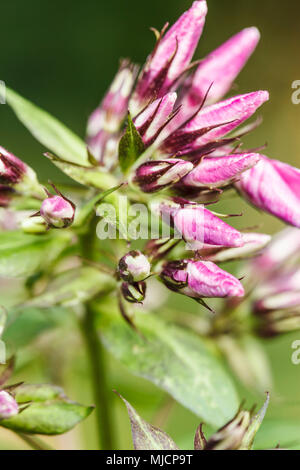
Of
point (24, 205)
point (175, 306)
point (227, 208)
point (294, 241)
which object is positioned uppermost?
point (24, 205)

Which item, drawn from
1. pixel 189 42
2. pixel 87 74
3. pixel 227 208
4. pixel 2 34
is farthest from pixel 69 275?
pixel 2 34

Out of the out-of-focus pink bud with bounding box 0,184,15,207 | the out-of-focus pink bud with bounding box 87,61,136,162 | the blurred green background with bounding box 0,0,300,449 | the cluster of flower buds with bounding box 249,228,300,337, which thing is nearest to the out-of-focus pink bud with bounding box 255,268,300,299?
the cluster of flower buds with bounding box 249,228,300,337

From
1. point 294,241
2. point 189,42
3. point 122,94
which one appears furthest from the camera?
point 294,241

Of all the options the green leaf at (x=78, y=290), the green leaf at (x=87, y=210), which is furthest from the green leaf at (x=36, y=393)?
the green leaf at (x=87, y=210)

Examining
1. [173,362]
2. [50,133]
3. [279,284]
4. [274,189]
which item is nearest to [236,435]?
[173,362]

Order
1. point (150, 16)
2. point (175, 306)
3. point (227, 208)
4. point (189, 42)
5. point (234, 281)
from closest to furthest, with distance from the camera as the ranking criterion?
point (234, 281)
point (189, 42)
point (175, 306)
point (227, 208)
point (150, 16)

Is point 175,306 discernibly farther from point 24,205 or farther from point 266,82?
point 266,82
